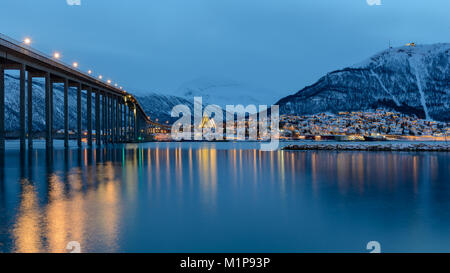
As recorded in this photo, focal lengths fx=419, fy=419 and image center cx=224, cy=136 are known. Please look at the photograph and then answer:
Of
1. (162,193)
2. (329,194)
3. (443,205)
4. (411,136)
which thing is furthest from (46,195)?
(411,136)

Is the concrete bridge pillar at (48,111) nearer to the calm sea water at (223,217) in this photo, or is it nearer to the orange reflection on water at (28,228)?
the calm sea water at (223,217)

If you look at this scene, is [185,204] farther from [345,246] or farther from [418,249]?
[418,249]

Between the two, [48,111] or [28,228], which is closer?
[28,228]

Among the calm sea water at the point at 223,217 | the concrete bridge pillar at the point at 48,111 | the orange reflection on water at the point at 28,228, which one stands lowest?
the calm sea water at the point at 223,217

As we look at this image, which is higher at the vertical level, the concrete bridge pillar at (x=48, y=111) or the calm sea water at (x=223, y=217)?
the concrete bridge pillar at (x=48, y=111)

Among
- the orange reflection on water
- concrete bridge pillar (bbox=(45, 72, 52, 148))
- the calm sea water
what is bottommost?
the calm sea water

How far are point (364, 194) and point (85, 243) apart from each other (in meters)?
9.71

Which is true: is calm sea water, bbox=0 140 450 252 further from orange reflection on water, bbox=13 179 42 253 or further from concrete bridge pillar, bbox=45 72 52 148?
concrete bridge pillar, bbox=45 72 52 148

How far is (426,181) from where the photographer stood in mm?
18203

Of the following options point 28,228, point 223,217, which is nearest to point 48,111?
point 28,228

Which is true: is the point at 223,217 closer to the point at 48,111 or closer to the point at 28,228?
the point at 28,228

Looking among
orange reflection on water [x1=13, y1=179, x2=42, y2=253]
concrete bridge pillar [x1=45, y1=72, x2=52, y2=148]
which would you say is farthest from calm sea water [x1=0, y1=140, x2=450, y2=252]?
concrete bridge pillar [x1=45, y1=72, x2=52, y2=148]

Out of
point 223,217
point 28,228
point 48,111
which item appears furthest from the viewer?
point 48,111

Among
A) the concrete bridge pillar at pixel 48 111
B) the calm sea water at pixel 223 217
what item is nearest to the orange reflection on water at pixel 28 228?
the calm sea water at pixel 223 217
